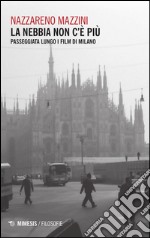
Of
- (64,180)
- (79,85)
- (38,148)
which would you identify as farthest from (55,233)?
(79,85)

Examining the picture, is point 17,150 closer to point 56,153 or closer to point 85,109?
point 56,153

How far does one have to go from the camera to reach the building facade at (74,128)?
2987 inches

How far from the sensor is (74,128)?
7750 centimetres

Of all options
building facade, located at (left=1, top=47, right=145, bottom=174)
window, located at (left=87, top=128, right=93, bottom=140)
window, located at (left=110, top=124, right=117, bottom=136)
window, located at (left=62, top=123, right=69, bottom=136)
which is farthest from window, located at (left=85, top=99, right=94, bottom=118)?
window, located at (left=110, top=124, right=117, bottom=136)

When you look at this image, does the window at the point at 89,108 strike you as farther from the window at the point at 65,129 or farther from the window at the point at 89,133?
the window at the point at 65,129

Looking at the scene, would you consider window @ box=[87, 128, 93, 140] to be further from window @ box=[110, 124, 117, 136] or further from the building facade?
window @ box=[110, 124, 117, 136]

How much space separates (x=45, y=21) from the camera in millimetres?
7164

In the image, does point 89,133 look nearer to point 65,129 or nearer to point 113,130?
point 65,129

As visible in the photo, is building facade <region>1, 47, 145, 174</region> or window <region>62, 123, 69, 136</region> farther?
window <region>62, 123, 69, 136</region>

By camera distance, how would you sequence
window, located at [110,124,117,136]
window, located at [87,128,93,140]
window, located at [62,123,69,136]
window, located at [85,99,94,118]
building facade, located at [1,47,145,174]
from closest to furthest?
building facade, located at [1,47,145,174]
window, located at [62,123,69,136]
window, located at [87,128,93,140]
window, located at [85,99,94,118]
window, located at [110,124,117,136]

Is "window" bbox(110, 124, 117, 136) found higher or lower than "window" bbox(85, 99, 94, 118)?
lower

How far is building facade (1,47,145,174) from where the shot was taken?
75875mm

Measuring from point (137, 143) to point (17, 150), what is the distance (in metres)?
21.2

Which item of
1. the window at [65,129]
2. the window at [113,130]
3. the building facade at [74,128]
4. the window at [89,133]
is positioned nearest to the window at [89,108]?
the building facade at [74,128]
